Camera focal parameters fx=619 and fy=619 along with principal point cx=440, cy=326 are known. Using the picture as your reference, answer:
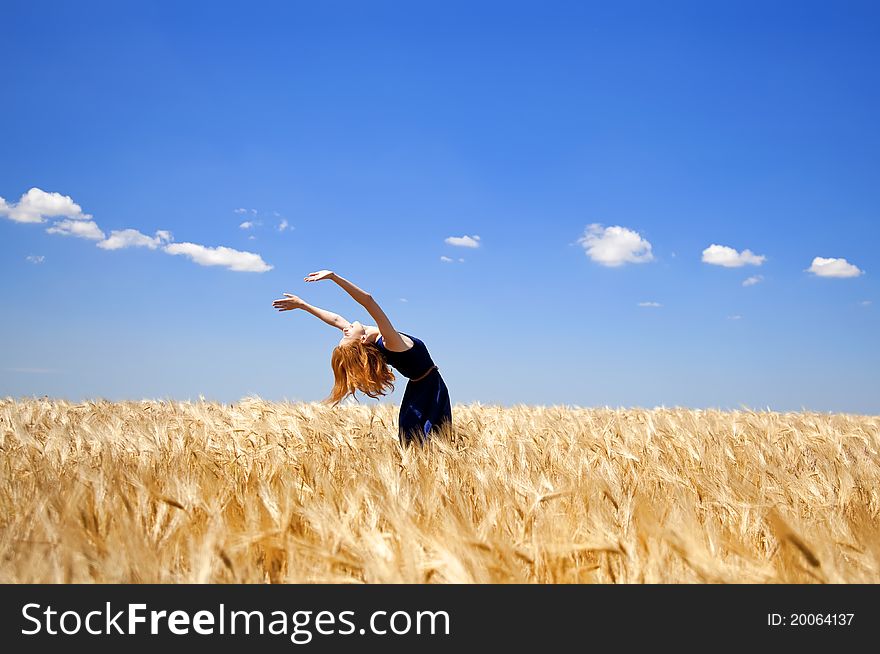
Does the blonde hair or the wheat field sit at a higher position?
the blonde hair

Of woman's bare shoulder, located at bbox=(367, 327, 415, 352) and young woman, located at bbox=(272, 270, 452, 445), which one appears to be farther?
young woman, located at bbox=(272, 270, 452, 445)

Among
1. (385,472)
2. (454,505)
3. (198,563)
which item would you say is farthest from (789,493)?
(198,563)

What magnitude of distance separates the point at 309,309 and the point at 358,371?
29.4 inches

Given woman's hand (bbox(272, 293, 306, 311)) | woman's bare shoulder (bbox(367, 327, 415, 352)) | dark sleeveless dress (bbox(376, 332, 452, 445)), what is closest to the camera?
woman's bare shoulder (bbox(367, 327, 415, 352))

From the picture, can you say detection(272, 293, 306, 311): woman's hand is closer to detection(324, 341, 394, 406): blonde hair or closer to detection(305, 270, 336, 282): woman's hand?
detection(324, 341, 394, 406): blonde hair

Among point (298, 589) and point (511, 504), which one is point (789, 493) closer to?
point (511, 504)

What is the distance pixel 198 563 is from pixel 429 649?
555 mm

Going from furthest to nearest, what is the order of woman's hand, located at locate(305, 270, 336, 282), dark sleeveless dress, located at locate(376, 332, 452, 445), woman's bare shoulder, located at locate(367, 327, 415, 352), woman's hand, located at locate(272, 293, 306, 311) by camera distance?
woman's hand, located at locate(272, 293, 306, 311) → dark sleeveless dress, located at locate(376, 332, 452, 445) → woman's bare shoulder, located at locate(367, 327, 415, 352) → woman's hand, located at locate(305, 270, 336, 282)

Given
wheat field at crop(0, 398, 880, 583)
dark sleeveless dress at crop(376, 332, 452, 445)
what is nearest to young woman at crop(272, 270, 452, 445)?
dark sleeveless dress at crop(376, 332, 452, 445)

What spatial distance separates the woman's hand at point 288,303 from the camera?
4.78 metres

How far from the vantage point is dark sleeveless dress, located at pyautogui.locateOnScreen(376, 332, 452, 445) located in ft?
14.6

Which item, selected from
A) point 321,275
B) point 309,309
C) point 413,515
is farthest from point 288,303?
point 413,515

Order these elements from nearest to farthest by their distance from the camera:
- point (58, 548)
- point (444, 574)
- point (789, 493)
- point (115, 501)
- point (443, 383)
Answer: point (444, 574)
point (58, 548)
point (115, 501)
point (789, 493)
point (443, 383)

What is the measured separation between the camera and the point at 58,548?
4.91ft
